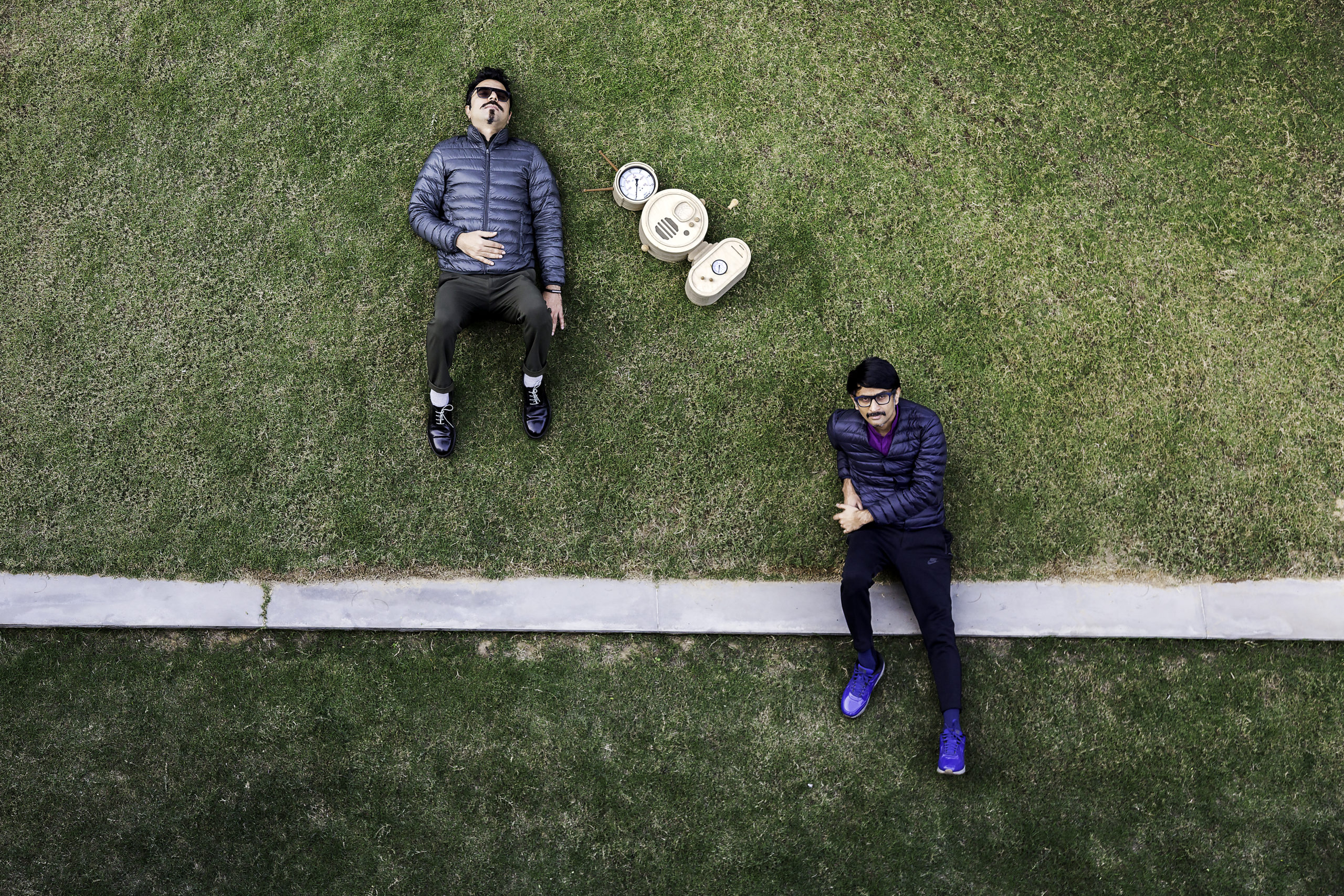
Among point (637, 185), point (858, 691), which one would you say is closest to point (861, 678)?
point (858, 691)

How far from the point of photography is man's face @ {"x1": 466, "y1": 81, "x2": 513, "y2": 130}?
4.53m

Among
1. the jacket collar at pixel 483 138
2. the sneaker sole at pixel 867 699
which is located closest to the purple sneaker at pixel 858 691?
the sneaker sole at pixel 867 699

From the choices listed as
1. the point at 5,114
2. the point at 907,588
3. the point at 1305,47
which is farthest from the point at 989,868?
the point at 5,114

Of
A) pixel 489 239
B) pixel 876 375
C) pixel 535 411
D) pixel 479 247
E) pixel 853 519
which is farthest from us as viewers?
pixel 535 411

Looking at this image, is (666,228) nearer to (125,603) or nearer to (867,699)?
(867,699)

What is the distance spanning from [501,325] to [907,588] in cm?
283

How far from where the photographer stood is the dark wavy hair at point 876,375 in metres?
4.12

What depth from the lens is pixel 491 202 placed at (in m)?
4.55

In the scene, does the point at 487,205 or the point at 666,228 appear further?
the point at 666,228

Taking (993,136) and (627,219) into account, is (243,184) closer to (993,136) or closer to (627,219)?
(627,219)

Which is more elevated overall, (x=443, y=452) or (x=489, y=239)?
(x=489, y=239)

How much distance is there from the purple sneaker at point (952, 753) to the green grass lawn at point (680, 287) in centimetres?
96

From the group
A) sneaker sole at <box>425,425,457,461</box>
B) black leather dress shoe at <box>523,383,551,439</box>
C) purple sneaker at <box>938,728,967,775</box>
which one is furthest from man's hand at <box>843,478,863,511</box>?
sneaker sole at <box>425,425,457,461</box>

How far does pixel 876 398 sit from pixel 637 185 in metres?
1.98
